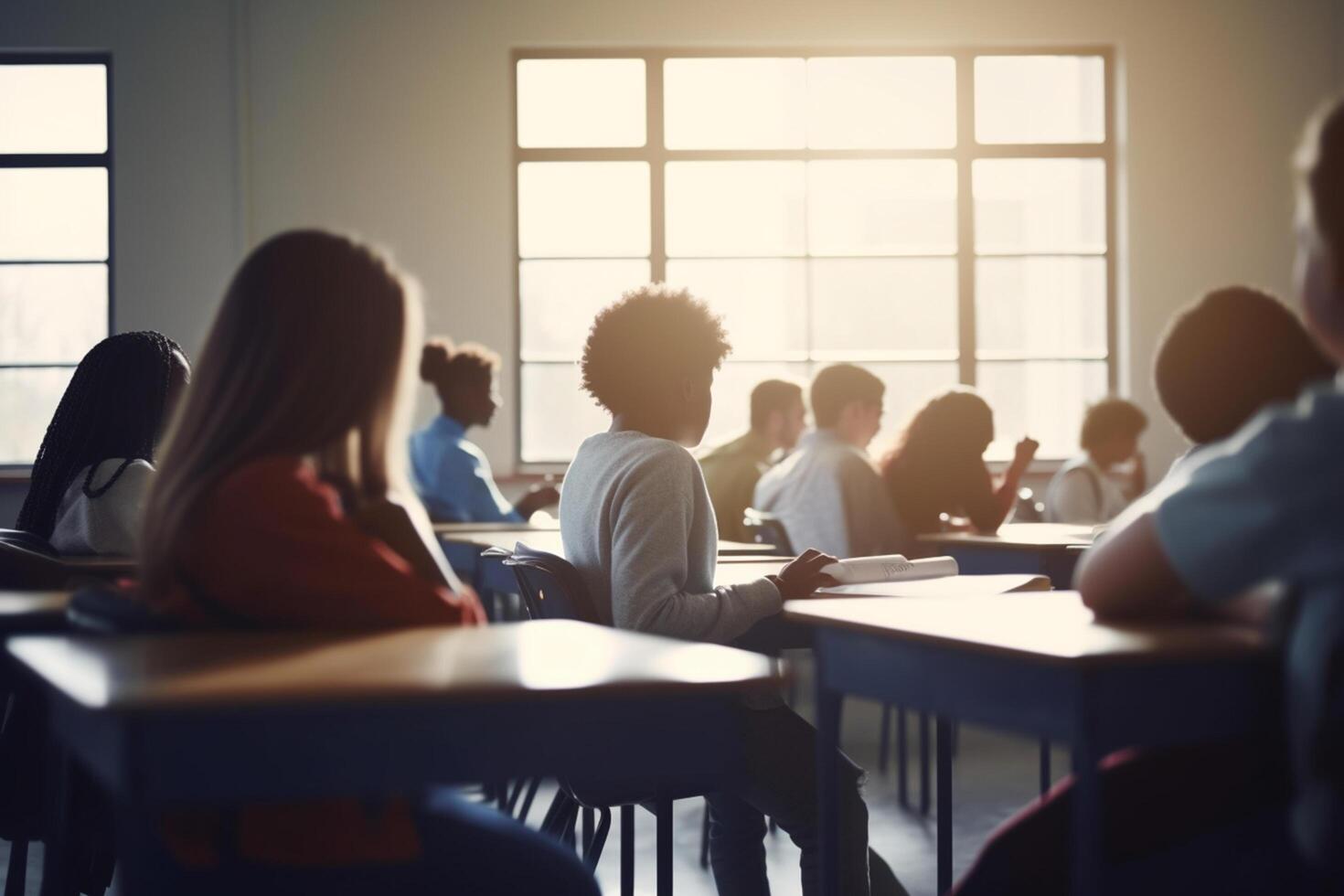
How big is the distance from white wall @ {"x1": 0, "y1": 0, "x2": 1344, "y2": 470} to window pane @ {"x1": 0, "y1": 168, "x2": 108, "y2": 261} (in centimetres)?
24

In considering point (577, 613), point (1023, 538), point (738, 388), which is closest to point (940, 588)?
point (577, 613)

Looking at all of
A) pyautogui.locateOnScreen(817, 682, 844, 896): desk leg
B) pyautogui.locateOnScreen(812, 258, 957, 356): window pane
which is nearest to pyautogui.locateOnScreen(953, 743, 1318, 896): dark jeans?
pyautogui.locateOnScreen(817, 682, 844, 896): desk leg

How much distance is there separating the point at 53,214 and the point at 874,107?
4.09 meters

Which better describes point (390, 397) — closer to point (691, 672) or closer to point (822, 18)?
point (691, 672)

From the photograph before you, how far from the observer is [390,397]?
1499 mm

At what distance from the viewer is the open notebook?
2162 mm

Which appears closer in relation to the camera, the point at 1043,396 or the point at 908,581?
the point at 908,581

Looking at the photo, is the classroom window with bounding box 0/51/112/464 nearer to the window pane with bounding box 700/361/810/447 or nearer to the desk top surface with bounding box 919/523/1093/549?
the window pane with bounding box 700/361/810/447

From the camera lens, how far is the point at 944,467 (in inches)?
165

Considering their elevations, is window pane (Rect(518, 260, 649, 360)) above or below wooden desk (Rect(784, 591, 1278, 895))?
above

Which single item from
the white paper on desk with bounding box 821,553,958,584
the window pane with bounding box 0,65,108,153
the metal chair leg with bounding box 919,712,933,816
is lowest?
the metal chair leg with bounding box 919,712,933,816

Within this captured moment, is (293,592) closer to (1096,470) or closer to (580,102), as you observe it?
(1096,470)

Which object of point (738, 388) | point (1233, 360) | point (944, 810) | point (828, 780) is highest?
point (738, 388)

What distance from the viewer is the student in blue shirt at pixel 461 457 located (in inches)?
188
